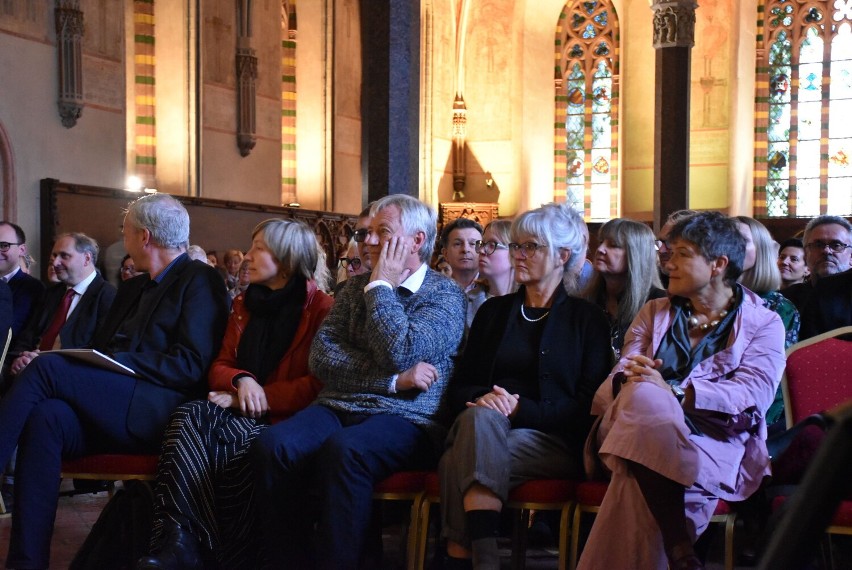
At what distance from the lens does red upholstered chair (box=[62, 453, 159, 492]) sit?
3740 mm

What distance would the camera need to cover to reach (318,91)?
51.3 ft

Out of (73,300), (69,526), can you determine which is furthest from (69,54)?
(69,526)

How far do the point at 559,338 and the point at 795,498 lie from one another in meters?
2.51

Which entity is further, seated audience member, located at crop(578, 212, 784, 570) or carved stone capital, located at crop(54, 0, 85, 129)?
carved stone capital, located at crop(54, 0, 85, 129)

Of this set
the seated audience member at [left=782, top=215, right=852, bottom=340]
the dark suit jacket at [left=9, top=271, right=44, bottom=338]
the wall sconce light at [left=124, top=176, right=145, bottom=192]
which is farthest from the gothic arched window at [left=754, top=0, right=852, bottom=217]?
the dark suit jacket at [left=9, top=271, right=44, bottom=338]

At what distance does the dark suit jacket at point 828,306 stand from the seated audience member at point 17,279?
386cm

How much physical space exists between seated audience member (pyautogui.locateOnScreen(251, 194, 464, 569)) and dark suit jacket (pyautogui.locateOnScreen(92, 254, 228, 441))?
498 mm

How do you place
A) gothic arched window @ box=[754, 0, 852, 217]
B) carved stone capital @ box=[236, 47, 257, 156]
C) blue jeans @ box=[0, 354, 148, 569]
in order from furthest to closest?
gothic arched window @ box=[754, 0, 852, 217] < carved stone capital @ box=[236, 47, 257, 156] < blue jeans @ box=[0, 354, 148, 569]

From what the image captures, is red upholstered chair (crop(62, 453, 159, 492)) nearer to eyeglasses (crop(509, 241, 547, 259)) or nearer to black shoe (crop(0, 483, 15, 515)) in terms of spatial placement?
eyeglasses (crop(509, 241, 547, 259))

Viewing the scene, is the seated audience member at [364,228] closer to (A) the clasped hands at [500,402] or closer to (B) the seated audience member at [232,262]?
(A) the clasped hands at [500,402]

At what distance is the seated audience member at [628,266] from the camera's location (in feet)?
13.4

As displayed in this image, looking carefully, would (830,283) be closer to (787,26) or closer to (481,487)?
(481,487)

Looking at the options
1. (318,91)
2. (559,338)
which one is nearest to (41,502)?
(559,338)

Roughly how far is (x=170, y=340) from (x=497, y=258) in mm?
1458
